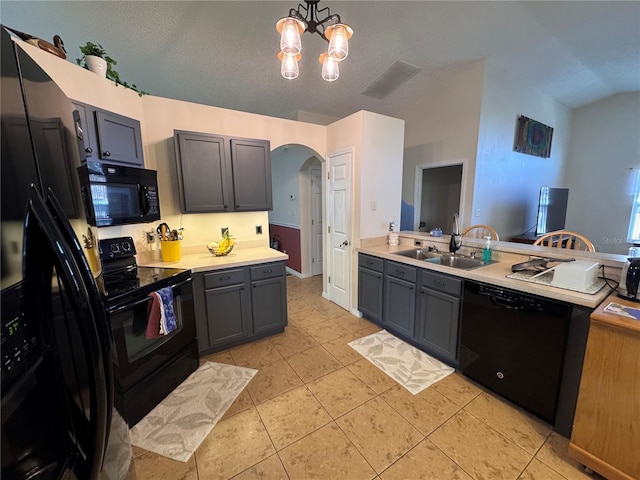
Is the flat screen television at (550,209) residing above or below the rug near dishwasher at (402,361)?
above

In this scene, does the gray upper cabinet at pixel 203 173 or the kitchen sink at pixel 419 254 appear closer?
the gray upper cabinet at pixel 203 173

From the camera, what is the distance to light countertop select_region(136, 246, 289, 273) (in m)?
2.40

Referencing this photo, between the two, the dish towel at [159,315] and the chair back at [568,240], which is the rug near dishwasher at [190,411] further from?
the chair back at [568,240]

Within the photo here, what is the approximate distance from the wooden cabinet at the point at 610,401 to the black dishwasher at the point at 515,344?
217mm

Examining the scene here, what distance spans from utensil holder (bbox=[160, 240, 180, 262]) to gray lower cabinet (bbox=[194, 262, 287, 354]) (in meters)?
0.35

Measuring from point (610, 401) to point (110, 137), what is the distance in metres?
3.66

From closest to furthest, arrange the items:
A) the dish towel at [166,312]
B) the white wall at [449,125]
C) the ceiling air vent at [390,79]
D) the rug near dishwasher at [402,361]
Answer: the dish towel at [166,312] → the rug near dishwasher at [402,361] → the ceiling air vent at [390,79] → the white wall at [449,125]

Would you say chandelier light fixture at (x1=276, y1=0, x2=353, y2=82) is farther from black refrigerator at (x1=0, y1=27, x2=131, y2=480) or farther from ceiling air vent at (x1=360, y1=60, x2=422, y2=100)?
ceiling air vent at (x1=360, y1=60, x2=422, y2=100)

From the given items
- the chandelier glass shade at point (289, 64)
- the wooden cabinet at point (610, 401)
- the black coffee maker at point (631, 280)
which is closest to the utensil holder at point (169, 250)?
the chandelier glass shade at point (289, 64)

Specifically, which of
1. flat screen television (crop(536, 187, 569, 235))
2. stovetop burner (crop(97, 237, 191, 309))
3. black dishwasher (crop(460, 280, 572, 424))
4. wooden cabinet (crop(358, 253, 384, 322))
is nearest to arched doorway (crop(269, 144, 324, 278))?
wooden cabinet (crop(358, 253, 384, 322))

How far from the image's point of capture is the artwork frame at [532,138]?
4633 mm

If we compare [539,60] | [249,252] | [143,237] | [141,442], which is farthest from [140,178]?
[539,60]

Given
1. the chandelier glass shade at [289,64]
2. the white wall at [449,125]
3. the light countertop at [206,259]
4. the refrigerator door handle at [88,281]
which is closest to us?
the refrigerator door handle at [88,281]

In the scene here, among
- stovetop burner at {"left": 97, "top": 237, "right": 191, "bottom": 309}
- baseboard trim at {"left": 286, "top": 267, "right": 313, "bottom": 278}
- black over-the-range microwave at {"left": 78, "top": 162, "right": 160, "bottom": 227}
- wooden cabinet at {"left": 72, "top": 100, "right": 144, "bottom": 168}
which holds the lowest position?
baseboard trim at {"left": 286, "top": 267, "right": 313, "bottom": 278}
